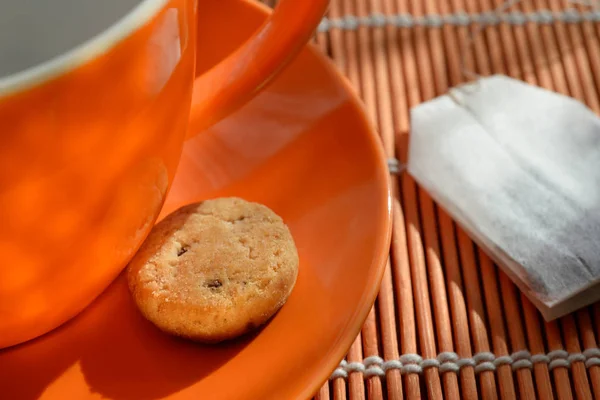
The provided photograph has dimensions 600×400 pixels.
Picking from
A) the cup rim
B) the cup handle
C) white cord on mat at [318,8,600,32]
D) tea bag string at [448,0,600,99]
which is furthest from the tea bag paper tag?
the cup rim

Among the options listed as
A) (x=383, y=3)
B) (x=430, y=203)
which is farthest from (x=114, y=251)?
(x=383, y=3)

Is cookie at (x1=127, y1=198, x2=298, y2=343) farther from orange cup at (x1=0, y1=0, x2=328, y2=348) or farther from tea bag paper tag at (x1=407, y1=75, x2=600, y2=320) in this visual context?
tea bag paper tag at (x1=407, y1=75, x2=600, y2=320)

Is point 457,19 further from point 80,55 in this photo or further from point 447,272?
point 80,55

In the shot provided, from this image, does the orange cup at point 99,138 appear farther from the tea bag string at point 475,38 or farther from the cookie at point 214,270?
the tea bag string at point 475,38

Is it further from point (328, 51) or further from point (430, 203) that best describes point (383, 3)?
point (430, 203)

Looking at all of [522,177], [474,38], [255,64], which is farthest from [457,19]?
[255,64]
